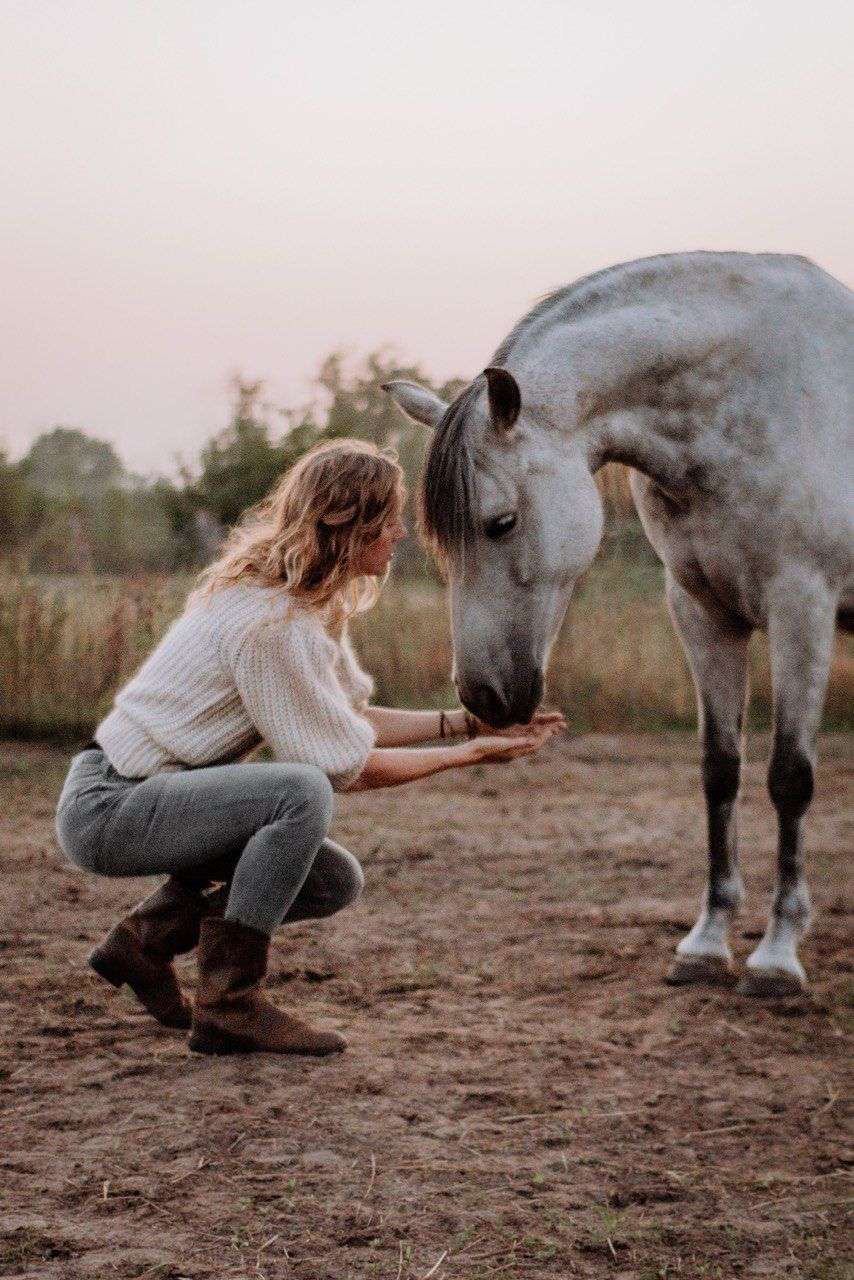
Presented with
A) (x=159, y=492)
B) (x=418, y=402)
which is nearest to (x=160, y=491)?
(x=159, y=492)

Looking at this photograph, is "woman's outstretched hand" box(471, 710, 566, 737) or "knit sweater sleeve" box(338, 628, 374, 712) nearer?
"knit sweater sleeve" box(338, 628, 374, 712)

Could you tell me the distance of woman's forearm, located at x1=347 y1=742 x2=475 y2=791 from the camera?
292cm

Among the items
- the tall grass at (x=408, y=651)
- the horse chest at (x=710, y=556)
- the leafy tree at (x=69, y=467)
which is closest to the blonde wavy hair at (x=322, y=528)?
the horse chest at (x=710, y=556)

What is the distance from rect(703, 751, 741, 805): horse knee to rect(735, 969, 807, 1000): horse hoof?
0.58 meters

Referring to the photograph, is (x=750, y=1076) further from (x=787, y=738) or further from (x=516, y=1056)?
(x=787, y=738)

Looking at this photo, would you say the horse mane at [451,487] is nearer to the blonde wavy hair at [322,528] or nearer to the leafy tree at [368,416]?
the blonde wavy hair at [322,528]

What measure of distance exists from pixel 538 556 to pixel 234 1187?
157 cm

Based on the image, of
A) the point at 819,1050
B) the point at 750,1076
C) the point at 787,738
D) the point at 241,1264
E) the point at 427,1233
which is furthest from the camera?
the point at 787,738

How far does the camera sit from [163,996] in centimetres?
301

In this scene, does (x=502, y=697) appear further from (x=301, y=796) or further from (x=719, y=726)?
(x=719, y=726)

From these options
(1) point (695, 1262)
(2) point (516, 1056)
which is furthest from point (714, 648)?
(1) point (695, 1262)

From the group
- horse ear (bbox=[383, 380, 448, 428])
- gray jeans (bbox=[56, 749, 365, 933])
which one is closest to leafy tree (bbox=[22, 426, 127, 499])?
horse ear (bbox=[383, 380, 448, 428])

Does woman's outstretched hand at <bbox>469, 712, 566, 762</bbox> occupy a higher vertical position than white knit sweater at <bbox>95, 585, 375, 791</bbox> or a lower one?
lower

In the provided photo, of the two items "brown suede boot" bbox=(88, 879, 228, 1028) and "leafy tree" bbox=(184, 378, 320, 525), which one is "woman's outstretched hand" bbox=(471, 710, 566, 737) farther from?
"leafy tree" bbox=(184, 378, 320, 525)
